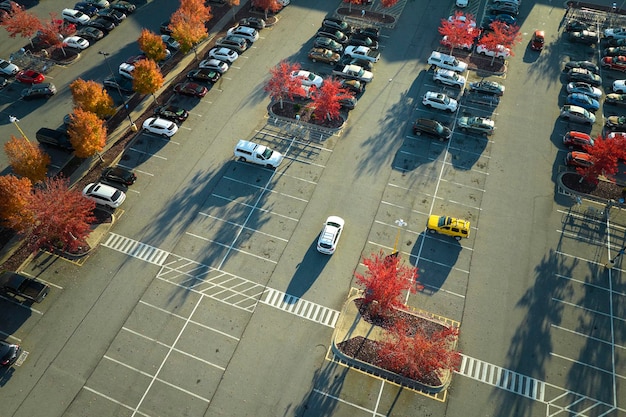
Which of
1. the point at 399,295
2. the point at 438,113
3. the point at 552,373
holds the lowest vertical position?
the point at 552,373

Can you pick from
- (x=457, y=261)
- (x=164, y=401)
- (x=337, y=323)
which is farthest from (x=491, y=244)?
(x=164, y=401)

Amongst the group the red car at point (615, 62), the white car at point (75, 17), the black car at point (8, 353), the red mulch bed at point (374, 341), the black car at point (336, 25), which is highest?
the white car at point (75, 17)

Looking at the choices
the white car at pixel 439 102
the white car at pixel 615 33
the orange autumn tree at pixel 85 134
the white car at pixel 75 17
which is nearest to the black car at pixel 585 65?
the white car at pixel 615 33

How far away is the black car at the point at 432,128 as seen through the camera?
51344 mm

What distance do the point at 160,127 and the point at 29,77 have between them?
895 inches

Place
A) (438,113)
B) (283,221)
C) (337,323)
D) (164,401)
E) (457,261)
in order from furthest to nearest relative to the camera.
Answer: (438,113), (283,221), (457,261), (337,323), (164,401)

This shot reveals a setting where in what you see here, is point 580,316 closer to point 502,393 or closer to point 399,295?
Result: point 502,393

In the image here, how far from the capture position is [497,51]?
60.0 metres

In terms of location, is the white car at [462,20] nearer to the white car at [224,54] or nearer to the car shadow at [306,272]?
the white car at [224,54]

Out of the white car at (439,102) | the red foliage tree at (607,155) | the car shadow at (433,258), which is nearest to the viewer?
the car shadow at (433,258)

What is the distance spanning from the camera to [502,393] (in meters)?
34.6

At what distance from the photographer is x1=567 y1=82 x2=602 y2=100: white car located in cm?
5606

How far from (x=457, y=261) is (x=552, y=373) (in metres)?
11.9

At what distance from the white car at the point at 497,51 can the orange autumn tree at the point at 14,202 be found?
57.9m
